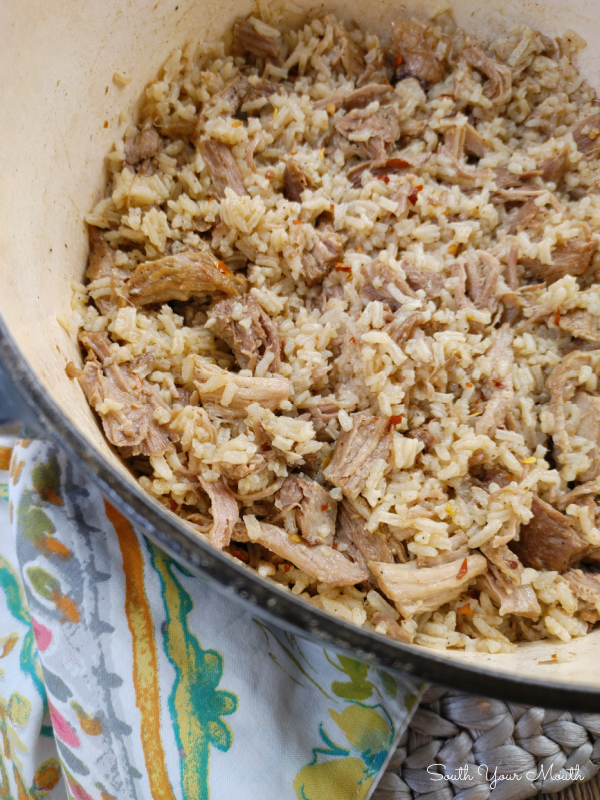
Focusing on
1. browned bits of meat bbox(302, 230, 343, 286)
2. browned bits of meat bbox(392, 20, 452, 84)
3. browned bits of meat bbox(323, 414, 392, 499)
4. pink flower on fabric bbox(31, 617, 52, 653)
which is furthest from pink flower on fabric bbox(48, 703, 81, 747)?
browned bits of meat bbox(392, 20, 452, 84)

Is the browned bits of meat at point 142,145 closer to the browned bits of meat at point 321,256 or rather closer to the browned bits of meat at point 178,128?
the browned bits of meat at point 178,128

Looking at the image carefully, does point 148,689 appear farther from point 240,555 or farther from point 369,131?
point 369,131

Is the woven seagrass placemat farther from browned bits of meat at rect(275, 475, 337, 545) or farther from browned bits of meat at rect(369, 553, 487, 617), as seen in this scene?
browned bits of meat at rect(275, 475, 337, 545)

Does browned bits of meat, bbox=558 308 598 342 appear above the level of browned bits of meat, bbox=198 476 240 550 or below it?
above

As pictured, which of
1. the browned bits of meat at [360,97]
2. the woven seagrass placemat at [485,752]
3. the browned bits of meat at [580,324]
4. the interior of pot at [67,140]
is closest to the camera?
the interior of pot at [67,140]

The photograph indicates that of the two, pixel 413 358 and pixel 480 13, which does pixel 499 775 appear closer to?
pixel 413 358

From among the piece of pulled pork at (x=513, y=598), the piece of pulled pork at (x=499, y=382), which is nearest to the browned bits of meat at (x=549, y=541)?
the piece of pulled pork at (x=513, y=598)

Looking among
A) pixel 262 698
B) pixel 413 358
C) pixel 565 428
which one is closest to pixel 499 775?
pixel 262 698
